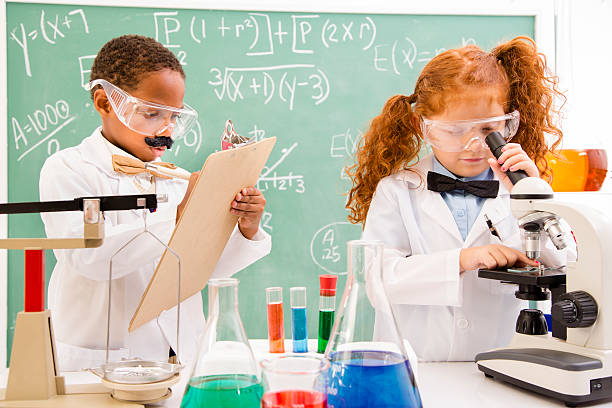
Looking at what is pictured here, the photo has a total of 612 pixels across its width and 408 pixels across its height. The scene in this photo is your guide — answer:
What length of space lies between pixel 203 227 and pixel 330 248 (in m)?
1.54

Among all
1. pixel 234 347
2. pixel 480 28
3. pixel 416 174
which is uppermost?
pixel 480 28

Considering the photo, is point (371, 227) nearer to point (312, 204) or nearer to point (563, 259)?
point (563, 259)

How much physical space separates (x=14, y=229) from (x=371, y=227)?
68.2 inches

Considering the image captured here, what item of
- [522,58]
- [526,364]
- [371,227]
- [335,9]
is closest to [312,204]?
[335,9]

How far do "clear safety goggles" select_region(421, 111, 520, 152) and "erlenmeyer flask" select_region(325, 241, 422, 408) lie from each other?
2.50 ft

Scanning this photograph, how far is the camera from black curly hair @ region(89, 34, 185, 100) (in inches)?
57.9

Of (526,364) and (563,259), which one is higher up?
(563,259)

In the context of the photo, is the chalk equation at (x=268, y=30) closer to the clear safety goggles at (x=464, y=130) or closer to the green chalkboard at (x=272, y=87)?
the green chalkboard at (x=272, y=87)

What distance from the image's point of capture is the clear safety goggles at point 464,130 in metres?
1.32

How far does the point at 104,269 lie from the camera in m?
1.25

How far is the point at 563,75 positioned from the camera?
2648 millimetres

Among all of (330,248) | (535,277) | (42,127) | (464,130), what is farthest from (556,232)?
(42,127)

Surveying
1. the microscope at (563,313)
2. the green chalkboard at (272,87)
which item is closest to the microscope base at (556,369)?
the microscope at (563,313)

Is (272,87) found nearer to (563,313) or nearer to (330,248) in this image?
(330,248)
